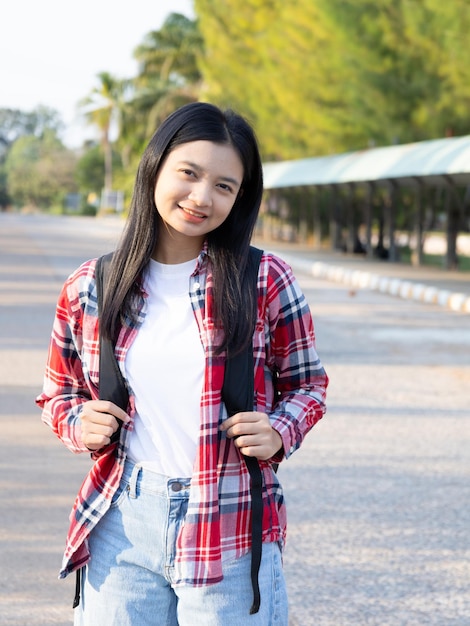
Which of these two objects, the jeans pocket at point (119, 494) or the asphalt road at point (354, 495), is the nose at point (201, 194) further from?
the asphalt road at point (354, 495)

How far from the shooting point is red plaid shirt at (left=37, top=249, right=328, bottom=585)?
2.25 meters

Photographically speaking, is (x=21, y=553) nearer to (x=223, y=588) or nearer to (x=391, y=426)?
(x=223, y=588)

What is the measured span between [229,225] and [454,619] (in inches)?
95.9

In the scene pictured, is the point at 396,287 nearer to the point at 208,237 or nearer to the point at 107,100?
the point at 208,237

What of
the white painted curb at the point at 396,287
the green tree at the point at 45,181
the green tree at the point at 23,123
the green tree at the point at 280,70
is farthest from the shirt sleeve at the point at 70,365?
the green tree at the point at 23,123

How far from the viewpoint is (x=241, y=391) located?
89.3 inches

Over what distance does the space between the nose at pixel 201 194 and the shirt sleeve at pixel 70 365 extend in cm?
28

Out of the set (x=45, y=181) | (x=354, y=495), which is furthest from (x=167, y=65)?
(x=354, y=495)

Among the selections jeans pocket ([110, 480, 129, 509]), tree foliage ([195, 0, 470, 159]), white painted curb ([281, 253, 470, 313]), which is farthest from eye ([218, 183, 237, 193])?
tree foliage ([195, 0, 470, 159])

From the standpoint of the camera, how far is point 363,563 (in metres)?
4.93

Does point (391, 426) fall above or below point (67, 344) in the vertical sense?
below

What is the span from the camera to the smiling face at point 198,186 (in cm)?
235

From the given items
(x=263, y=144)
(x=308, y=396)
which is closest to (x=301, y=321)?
(x=308, y=396)

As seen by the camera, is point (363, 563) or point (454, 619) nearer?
point (454, 619)
